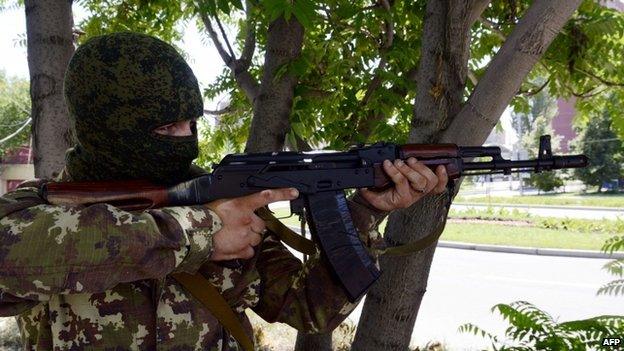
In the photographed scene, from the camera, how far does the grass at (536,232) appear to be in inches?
487

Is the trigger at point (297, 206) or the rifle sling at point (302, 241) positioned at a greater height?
the trigger at point (297, 206)

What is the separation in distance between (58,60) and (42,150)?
16.3 inches

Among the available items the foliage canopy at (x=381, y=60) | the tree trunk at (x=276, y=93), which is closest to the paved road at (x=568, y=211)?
the foliage canopy at (x=381, y=60)

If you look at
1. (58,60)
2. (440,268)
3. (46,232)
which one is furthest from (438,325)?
(46,232)

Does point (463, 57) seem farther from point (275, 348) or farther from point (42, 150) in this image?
point (275, 348)

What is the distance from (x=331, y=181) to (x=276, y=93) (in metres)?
1.21

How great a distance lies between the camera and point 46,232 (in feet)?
4.27

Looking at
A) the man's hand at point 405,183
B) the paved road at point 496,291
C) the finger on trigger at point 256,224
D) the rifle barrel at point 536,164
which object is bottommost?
the paved road at point 496,291

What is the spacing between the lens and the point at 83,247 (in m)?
1.30

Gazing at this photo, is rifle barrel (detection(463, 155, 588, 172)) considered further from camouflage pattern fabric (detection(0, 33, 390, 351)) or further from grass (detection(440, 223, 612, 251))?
grass (detection(440, 223, 612, 251))

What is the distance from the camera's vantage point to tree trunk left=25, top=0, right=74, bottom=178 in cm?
247

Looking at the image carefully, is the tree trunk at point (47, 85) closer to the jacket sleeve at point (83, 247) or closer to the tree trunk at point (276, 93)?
the tree trunk at point (276, 93)

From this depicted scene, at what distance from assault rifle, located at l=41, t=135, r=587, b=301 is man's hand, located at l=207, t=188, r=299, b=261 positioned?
0.06 m

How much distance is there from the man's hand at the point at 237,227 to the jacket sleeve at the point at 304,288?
317 millimetres
